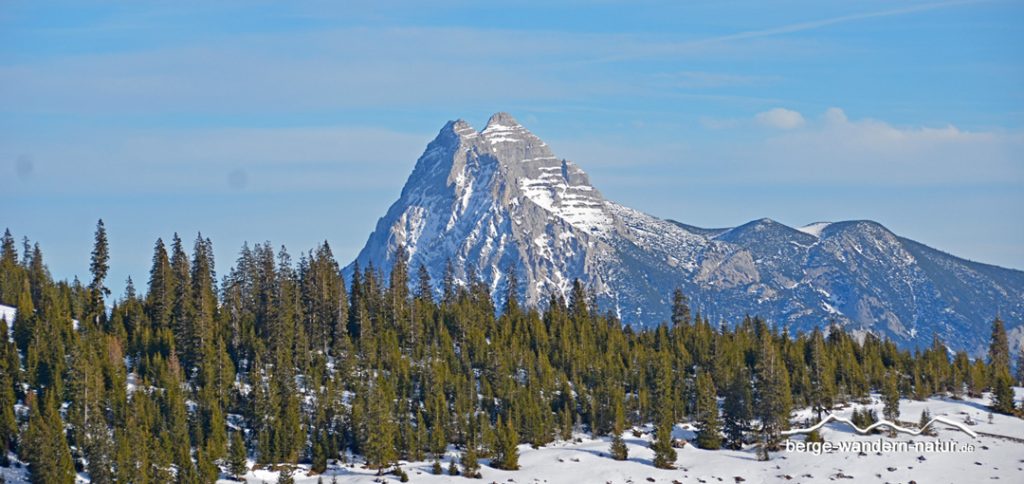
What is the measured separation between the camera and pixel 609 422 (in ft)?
650

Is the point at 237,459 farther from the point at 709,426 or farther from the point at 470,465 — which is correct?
the point at 709,426

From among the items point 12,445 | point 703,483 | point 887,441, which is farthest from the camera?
point 887,441

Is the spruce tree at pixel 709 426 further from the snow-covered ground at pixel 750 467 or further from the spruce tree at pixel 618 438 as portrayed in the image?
the spruce tree at pixel 618 438

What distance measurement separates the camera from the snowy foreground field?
17238cm

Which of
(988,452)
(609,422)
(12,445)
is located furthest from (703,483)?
(12,445)

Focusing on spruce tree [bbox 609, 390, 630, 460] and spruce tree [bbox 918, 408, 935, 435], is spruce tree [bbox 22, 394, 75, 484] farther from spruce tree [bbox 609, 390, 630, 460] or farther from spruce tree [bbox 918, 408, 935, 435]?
spruce tree [bbox 918, 408, 935, 435]

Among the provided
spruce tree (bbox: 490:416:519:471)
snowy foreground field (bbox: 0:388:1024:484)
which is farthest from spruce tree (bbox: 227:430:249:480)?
spruce tree (bbox: 490:416:519:471)

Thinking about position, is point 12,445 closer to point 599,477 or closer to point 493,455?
point 493,455

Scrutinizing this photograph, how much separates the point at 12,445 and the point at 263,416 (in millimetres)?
33371

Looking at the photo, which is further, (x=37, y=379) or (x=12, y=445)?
(x=37, y=379)

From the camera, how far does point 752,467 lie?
181 m

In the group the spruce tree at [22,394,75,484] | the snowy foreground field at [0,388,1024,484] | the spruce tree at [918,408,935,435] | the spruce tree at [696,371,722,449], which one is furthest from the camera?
the spruce tree at [696,371,722,449]

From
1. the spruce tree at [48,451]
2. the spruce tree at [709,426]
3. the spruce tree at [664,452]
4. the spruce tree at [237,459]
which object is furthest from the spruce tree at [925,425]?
the spruce tree at [48,451]

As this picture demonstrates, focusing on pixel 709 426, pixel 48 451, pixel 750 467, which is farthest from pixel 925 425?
pixel 48 451
